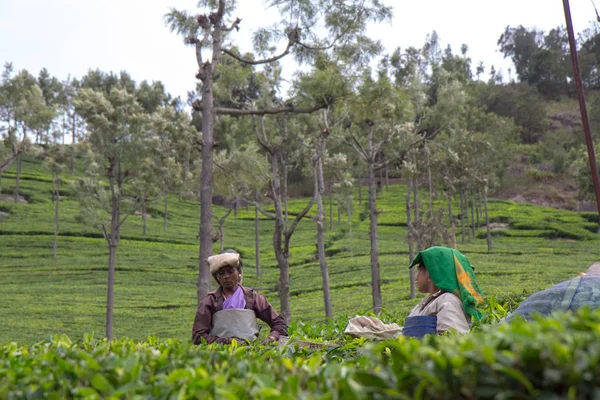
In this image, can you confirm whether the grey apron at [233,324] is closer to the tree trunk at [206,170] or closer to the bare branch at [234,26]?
the tree trunk at [206,170]

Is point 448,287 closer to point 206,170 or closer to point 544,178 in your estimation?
point 206,170

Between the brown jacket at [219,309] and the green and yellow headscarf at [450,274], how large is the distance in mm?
1435

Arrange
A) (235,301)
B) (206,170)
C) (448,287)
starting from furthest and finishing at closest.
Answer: (206,170) → (235,301) → (448,287)

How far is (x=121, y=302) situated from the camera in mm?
22562

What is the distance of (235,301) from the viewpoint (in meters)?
5.38

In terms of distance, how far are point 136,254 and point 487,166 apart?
66.2ft

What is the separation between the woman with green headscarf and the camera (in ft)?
14.2

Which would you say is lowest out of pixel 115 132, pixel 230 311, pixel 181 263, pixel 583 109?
pixel 181 263

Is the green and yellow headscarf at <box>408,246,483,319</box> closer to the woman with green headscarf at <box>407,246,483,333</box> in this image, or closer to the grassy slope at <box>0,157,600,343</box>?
the woman with green headscarf at <box>407,246,483,333</box>

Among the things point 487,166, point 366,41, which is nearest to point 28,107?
point 366,41

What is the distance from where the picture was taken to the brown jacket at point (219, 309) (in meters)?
5.21

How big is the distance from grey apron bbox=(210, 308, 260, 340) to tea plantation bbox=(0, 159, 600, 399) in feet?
1.77

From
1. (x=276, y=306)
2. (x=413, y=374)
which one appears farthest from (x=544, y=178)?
(x=413, y=374)

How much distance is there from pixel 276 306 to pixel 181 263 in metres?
10.5
